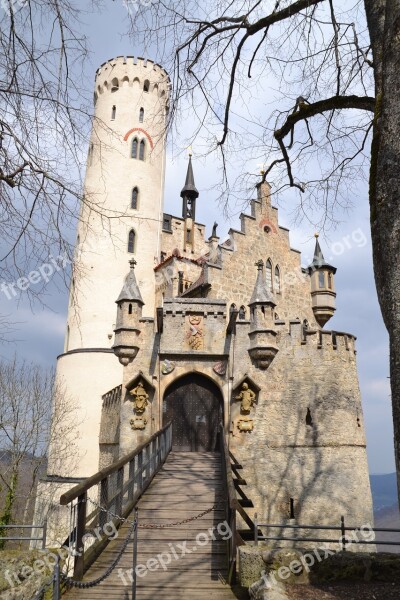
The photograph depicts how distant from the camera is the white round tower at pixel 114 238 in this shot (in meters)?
24.6

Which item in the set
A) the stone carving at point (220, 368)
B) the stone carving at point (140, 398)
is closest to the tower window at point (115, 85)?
the stone carving at point (220, 368)

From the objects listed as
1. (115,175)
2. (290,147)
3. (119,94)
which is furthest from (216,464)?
(119,94)

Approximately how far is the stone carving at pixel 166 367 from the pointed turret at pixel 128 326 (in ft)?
3.31

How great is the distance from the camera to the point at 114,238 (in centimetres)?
2656

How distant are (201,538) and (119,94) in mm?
27412

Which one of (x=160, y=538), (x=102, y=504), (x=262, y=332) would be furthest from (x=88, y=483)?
(x=262, y=332)

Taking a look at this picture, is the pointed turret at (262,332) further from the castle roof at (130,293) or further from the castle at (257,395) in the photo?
the castle roof at (130,293)

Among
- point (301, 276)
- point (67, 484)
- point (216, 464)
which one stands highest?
point (301, 276)

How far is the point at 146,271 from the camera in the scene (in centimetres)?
2775

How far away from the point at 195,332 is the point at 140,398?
9.67ft

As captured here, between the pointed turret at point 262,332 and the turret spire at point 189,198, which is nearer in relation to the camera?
the pointed turret at point 262,332

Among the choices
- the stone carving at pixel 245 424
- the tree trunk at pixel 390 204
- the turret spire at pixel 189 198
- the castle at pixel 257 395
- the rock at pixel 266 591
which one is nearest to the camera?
the tree trunk at pixel 390 204

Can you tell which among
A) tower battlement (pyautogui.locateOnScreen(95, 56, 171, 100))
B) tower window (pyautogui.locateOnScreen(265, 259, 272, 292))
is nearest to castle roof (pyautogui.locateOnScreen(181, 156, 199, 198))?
tower battlement (pyautogui.locateOnScreen(95, 56, 171, 100))

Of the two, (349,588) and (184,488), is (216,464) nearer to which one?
(184,488)
